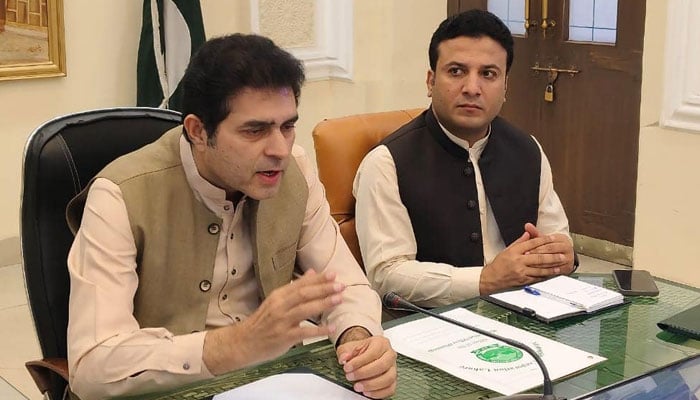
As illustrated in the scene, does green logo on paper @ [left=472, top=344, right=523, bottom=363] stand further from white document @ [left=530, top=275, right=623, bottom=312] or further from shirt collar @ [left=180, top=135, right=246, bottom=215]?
shirt collar @ [left=180, top=135, right=246, bottom=215]

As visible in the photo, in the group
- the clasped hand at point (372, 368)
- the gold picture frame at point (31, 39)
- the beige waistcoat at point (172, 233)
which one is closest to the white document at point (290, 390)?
the clasped hand at point (372, 368)

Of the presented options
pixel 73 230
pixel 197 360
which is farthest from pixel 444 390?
pixel 73 230

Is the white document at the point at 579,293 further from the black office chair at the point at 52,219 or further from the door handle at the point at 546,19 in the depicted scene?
the door handle at the point at 546,19

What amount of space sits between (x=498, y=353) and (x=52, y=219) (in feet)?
2.96

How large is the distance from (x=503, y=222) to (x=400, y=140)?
342mm

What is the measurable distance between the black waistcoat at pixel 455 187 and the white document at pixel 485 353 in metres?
0.61

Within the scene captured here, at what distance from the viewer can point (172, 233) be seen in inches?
74.4

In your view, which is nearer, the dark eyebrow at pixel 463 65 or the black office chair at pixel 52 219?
the black office chair at pixel 52 219

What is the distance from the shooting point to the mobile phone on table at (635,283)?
2.08 m

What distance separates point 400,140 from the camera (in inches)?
100

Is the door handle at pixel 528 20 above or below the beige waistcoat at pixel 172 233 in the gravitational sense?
above

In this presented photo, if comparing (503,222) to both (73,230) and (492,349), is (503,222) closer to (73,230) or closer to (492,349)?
(492,349)

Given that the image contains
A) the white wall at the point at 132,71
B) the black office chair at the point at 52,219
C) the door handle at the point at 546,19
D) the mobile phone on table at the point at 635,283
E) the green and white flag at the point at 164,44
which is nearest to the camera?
the black office chair at the point at 52,219

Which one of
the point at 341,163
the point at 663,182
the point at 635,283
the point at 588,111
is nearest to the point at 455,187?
the point at 341,163
